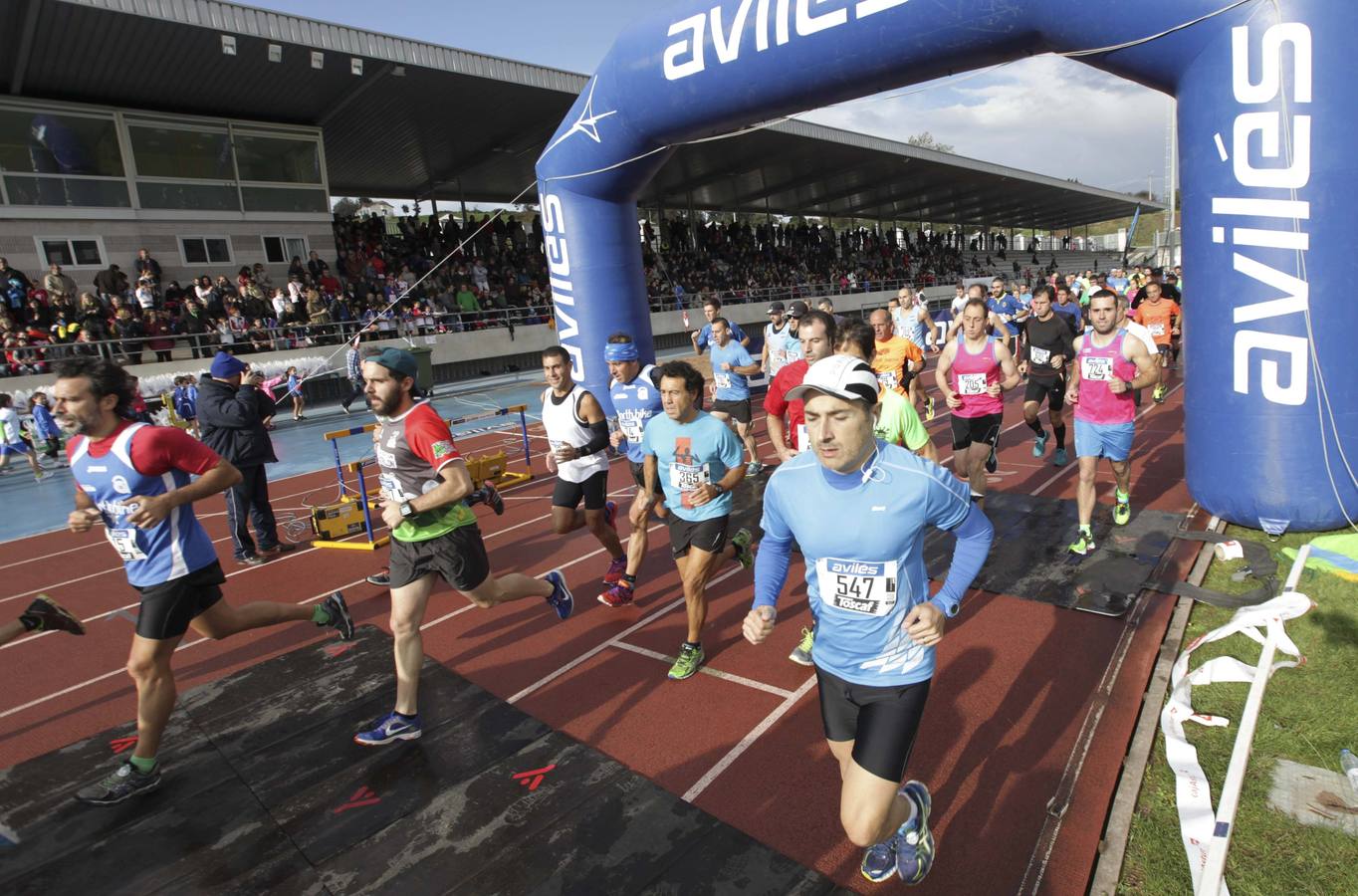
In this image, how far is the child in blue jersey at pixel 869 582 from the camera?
244 cm

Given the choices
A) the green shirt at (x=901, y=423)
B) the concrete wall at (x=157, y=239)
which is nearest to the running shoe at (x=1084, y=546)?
the green shirt at (x=901, y=423)

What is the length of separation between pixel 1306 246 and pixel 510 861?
6605mm

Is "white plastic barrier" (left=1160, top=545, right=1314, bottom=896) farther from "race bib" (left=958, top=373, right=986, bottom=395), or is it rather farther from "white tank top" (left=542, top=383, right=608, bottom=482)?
"white tank top" (left=542, top=383, right=608, bottom=482)

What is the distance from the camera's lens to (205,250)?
20156 mm

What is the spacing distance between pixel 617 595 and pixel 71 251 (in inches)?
804

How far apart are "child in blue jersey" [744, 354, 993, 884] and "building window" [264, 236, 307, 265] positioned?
906 inches

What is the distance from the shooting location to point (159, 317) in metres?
17.2

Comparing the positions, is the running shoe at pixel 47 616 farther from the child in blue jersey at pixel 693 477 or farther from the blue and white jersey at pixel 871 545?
the blue and white jersey at pixel 871 545

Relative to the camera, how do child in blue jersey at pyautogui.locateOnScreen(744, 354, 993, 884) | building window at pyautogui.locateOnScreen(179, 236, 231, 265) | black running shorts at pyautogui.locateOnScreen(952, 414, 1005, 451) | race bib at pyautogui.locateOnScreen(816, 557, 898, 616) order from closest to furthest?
child in blue jersey at pyautogui.locateOnScreen(744, 354, 993, 884), race bib at pyautogui.locateOnScreen(816, 557, 898, 616), black running shorts at pyautogui.locateOnScreen(952, 414, 1005, 451), building window at pyautogui.locateOnScreen(179, 236, 231, 265)

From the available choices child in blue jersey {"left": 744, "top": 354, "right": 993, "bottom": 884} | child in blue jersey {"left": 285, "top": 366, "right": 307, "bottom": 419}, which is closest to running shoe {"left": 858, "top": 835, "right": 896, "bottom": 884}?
child in blue jersey {"left": 744, "top": 354, "right": 993, "bottom": 884}

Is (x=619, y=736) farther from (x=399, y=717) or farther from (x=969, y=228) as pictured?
(x=969, y=228)

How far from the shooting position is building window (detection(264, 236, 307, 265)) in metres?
21.2

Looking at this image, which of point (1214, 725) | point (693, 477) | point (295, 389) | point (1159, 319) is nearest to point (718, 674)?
point (693, 477)

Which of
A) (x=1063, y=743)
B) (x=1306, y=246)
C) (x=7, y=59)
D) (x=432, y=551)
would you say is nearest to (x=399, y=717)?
(x=432, y=551)
